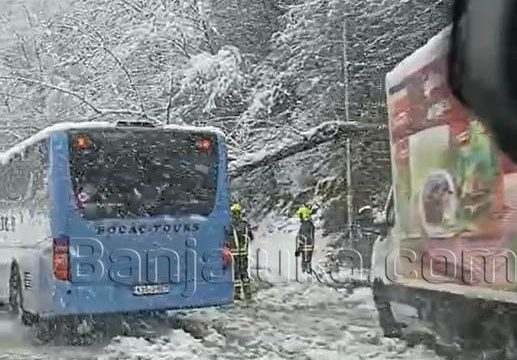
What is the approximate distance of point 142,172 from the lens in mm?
11359

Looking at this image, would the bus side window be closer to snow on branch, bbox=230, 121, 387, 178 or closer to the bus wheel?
the bus wheel

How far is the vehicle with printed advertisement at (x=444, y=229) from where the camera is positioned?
7672 mm

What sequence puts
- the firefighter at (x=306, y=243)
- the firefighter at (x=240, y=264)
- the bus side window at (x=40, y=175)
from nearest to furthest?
the bus side window at (x=40, y=175), the firefighter at (x=240, y=264), the firefighter at (x=306, y=243)

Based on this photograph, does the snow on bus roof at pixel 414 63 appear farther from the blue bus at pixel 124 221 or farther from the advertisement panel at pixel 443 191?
the blue bus at pixel 124 221

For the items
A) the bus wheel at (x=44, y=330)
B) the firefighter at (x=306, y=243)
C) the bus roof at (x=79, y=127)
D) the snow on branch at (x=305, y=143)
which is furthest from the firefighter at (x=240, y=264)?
the snow on branch at (x=305, y=143)

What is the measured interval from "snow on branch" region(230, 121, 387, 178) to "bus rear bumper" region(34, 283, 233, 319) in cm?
1419

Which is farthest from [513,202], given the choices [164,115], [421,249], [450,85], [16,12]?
[16,12]

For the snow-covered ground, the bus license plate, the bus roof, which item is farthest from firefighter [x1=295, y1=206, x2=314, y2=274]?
the bus license plate

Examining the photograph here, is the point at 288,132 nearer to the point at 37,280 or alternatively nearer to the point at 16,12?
the point at 16,12

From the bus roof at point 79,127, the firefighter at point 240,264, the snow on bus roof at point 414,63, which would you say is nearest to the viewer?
the snow on bus roof at point 414,63

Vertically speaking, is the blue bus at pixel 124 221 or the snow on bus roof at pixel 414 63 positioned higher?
the snow on bus roof at pixel 414 63

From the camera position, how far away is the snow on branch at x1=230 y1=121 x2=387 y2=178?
2530 centimetres

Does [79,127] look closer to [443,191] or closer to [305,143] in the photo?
[443,191]

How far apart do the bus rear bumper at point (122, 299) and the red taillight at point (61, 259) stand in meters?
0.13
